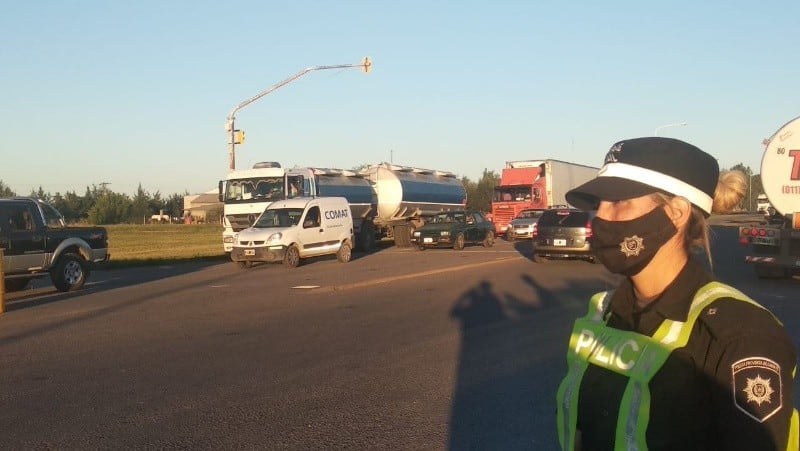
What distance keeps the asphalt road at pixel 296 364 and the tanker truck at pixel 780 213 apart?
56cm

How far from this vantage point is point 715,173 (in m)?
2.31

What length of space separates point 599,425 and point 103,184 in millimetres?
124755

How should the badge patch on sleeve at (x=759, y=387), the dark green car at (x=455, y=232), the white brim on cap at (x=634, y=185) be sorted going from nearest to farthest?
the badge patch on sleeve at (x=759, y=387) < the white brim on cap at (x=634, y=185) < the dark green car at (x=455, y=232)

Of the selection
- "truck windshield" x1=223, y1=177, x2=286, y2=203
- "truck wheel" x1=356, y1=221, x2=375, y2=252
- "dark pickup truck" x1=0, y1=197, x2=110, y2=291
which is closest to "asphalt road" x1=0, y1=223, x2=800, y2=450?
"dark pickup truck" x1=0, y1=197, x2=110, y2=291

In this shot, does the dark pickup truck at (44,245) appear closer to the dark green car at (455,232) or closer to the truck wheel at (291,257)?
the truck wheel at (291,257)

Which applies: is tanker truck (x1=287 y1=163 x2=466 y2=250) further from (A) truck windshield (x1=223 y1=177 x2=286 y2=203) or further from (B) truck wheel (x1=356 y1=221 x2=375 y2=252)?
(A) truck windshield (x1=223 y1=177 x2=286 y2=203)

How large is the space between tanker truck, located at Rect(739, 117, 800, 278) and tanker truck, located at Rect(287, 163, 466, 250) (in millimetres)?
16419

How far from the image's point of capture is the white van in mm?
23938

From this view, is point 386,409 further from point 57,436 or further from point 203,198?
point 203,198

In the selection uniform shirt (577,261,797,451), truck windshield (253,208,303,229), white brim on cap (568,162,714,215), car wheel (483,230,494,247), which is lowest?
car wheel (483,230,494,247)

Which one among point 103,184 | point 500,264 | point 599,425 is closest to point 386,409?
point 599,425

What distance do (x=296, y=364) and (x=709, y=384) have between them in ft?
24.7

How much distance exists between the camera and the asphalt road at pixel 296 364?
6.44m

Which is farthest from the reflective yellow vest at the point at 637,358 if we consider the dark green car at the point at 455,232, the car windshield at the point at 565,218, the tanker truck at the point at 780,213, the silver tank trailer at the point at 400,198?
the silver tank trailer at the point at 400,198
